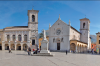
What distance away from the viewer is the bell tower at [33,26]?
49.0m

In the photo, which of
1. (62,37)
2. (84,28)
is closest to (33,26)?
(62,37)

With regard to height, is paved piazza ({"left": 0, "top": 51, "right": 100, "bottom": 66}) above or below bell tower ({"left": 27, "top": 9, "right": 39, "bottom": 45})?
below

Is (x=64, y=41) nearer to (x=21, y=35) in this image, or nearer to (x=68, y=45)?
(x=68, y=45)

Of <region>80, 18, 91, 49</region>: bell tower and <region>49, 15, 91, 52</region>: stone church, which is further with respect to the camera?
<region>80, 18, 91, 49</region>: bell tower

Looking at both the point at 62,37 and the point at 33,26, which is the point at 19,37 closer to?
the point at 33,26

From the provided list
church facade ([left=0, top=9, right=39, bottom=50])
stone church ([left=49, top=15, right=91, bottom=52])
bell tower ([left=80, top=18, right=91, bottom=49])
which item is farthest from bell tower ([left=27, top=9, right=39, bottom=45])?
bell tower ([left=80, top=18, right=91, bottom=49])

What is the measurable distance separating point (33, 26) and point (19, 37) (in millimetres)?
7024

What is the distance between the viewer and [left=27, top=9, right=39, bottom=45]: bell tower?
161 feet

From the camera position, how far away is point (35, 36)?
4894cm

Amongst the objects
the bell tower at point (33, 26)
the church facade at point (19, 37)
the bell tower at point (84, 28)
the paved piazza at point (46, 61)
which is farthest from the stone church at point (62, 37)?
the paved piazza at point (46, 61)

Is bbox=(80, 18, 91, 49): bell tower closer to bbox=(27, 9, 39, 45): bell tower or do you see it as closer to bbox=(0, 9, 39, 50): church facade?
bbox=(27, 9, 39, 45): bell tower

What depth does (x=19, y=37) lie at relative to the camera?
4819 cm

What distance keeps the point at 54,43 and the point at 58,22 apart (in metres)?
7.68

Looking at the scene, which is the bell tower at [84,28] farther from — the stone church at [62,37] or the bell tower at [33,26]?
the bell tower at [33,26]
